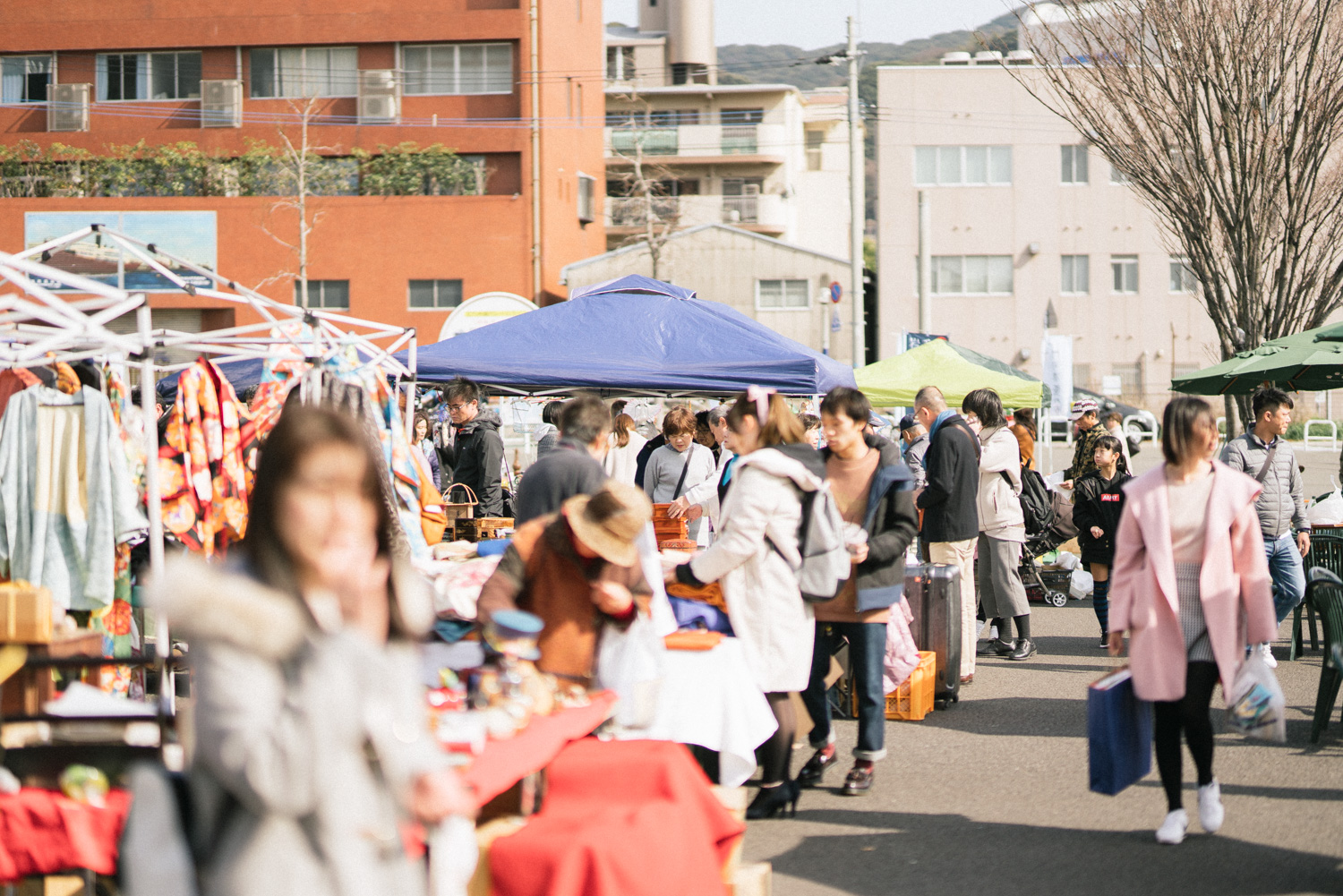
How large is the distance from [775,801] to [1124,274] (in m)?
42.6

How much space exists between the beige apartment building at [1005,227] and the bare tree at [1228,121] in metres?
28.5

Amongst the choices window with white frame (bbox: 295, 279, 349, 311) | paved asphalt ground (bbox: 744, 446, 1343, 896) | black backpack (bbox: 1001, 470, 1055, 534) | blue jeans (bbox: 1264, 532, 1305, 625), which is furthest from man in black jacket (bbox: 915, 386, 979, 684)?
window with white frame (bbox: 295, 279, 349, 311)

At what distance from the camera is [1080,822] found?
235 inches

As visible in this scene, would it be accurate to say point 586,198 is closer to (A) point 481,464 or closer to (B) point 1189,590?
(A) point 481,464

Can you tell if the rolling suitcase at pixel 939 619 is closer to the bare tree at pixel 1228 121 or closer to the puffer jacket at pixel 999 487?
the puffer jacket at pixel 999 487

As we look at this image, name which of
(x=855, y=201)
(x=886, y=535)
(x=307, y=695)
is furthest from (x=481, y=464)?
(x=855, y=201)

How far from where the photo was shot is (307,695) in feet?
7.25

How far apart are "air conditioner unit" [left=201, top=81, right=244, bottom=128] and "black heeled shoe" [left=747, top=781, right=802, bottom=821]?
32979mm

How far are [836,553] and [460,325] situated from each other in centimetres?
1323

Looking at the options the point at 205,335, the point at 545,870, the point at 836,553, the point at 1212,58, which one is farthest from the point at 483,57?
the point at 545,870

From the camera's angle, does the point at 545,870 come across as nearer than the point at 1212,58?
Yes

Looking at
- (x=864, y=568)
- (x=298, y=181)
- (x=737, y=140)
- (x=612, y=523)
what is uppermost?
(x=737, y=140)

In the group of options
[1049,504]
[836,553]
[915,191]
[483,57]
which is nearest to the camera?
[836,553]

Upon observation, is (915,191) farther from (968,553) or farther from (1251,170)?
(968,553)
